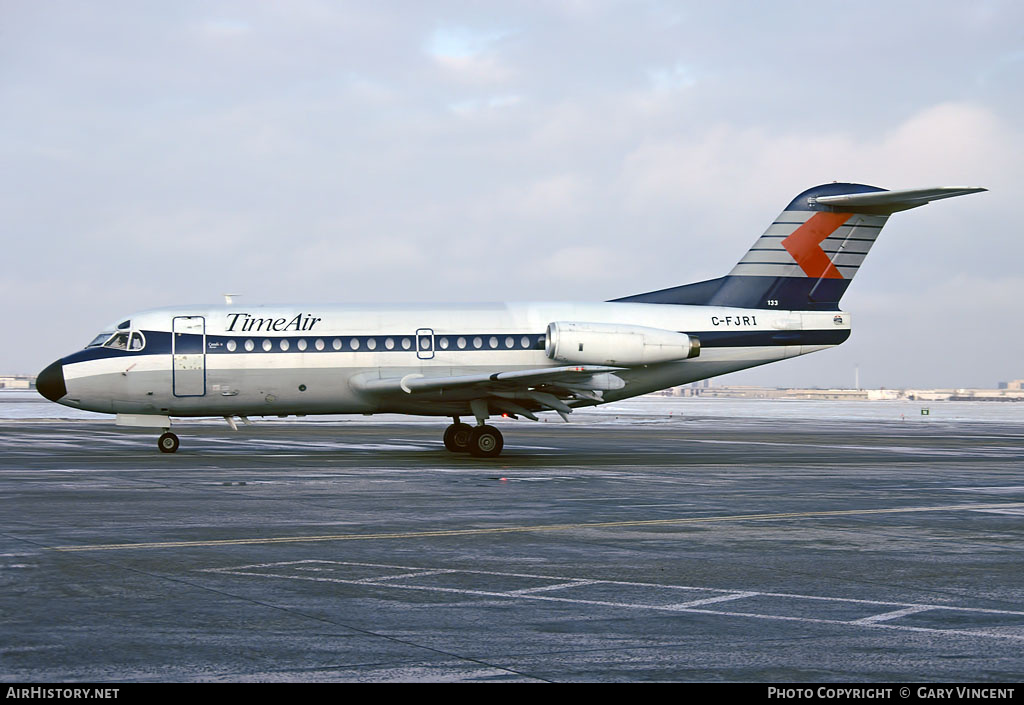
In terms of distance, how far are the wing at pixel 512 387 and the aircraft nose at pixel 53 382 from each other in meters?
7.44

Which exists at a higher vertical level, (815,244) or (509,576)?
(815,244)

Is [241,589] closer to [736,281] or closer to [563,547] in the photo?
[563,547]

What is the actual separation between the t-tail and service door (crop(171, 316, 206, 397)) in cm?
1163

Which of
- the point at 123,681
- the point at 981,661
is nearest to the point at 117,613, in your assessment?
the point at 123,681

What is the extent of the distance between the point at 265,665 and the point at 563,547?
18.6ft

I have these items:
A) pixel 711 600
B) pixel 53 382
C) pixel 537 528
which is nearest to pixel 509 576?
pixel 711 600

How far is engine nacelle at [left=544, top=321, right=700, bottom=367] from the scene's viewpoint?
2736 cm

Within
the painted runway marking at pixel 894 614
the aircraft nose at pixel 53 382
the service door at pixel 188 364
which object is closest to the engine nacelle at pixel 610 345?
the service door at pixel 188 364

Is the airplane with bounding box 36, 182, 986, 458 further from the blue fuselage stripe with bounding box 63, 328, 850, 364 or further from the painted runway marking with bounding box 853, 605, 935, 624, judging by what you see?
the painted runway marking with bounding box 853, 605, 935, 624

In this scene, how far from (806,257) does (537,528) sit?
19.2m

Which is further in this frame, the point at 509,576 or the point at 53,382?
the point at 53,382

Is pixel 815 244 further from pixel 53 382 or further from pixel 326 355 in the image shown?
pixel 53 382

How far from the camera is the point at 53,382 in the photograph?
27312 millimetres

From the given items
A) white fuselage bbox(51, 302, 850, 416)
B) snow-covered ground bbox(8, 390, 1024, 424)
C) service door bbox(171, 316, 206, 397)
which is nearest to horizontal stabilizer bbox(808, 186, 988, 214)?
white fuselage bbox(51, 302, 850, 416)
